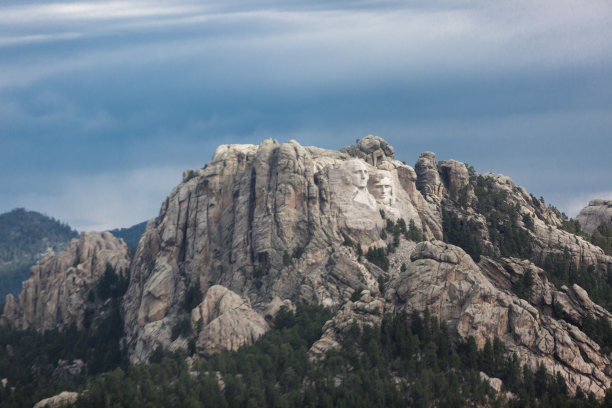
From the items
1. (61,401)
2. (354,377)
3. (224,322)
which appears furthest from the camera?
(224,322)

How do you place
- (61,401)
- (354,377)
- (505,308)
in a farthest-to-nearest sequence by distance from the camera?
(505,308) → (61,401) → (354,377)

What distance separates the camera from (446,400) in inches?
5802

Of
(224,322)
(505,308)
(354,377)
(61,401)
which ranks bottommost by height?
(61,401)

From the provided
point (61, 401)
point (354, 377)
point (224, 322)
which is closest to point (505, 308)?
point (354, 377)

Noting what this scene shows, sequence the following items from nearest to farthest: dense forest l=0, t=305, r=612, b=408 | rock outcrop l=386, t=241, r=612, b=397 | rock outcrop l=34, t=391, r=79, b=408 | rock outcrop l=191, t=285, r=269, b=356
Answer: dense forest l=0, t=305, r=612, b=408
rock outcrop l=386, t=241, r=612, b=397
rock outcrop l=34, t=391, r=79, b=408
rock outcrop l=191, t=285, r=269, b=356

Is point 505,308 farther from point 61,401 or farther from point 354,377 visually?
point 61,401

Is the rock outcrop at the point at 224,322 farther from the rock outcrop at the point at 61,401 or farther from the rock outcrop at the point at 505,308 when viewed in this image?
the rock outcrop at the point at 505,308

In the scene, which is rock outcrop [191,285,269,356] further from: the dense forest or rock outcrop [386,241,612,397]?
rock outcrop [386,241,612,397]

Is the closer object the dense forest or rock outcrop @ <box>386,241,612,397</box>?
the dense forest

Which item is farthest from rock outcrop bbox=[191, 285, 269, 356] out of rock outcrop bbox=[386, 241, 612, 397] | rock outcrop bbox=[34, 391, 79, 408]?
rock outcrop bbox=[386, 241, 612, 397]

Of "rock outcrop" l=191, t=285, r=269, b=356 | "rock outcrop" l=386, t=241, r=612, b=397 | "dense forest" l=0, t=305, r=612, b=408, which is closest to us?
"dense forest" l=0, t=305, r=612, b=408

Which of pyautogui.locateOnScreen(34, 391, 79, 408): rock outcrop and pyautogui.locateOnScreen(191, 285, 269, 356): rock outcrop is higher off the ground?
pyautogui.locateOnScreen(191, 285, 269, 356): rock outcrop

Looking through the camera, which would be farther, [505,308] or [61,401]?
[505,308]

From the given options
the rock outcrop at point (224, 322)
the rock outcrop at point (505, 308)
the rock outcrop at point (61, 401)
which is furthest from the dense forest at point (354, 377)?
the rock outcrop at point (505, 308)
